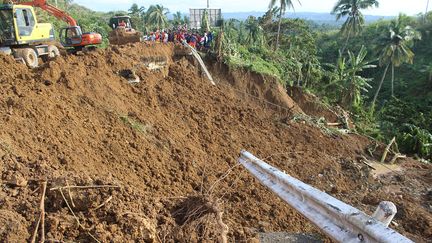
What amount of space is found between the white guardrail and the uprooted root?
3.34 feet

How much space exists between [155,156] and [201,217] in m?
4.33

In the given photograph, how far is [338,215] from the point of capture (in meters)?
3.75

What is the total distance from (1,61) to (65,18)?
6.20 metres

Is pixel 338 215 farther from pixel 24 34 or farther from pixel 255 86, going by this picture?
pixel 255 86

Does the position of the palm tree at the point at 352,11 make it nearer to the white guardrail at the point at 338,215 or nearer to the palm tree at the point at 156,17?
the palm tree at the point at 156,17

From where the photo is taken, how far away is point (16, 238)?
3.47m

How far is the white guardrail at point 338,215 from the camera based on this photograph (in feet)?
10.7

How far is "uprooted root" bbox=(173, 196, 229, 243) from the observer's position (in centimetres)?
399

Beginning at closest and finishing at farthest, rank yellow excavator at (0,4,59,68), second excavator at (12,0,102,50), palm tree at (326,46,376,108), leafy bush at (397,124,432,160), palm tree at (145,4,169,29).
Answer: yellow excavator at (0,4,59,68), second excavator at (12,0,102,50), leafy bush at (397,124,432,160), palm tree at (326,46,376,108), palm tree at (145,4,169,29)

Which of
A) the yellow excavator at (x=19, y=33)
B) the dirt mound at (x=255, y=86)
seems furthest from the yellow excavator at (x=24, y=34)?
the dirt mound at (x=255, y=86)

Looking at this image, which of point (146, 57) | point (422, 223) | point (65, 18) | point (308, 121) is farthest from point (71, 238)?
point (65, 18)

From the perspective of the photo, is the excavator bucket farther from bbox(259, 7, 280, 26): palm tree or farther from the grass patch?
bbox(259, 7, 280, 26): palm tree

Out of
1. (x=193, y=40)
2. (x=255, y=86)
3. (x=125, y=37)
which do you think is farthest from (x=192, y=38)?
(x=255, y=86)

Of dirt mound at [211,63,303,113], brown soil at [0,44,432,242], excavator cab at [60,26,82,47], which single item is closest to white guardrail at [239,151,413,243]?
brown soil at [0,44,432,242]
